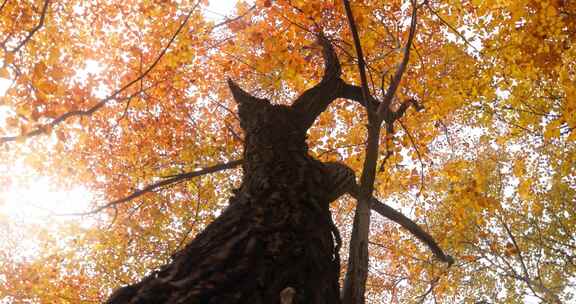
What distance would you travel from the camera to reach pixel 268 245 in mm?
2295

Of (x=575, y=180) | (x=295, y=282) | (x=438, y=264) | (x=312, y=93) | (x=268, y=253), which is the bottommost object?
(x=295, y=282)

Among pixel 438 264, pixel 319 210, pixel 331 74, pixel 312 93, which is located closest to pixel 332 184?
pixel 319 210

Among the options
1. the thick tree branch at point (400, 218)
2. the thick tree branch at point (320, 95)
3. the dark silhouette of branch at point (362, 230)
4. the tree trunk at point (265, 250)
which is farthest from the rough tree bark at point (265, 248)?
the thick tree branch at point (320, 95)

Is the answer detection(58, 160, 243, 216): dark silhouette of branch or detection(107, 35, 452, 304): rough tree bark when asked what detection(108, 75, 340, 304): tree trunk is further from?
detection(58, 160, 243, 216): dark silhouette of branch

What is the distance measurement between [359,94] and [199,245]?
3.88 metres

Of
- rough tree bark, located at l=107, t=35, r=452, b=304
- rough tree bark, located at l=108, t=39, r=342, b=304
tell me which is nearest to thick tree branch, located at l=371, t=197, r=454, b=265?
rough tree bark, located at l=107, t=35, r=452, b=304

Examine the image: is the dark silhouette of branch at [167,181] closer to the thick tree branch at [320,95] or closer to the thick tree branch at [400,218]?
the thick tree branch at [320,95]

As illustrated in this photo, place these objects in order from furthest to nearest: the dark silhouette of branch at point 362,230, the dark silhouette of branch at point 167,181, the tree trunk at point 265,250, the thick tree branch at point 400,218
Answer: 1. the dark silhouette of branch at point 167,181
2. the thick tree branch at point 400,218
3. the dark silhouette of branch at point 362,230
4. the tree trunk at point 265,250

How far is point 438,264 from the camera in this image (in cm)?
1441

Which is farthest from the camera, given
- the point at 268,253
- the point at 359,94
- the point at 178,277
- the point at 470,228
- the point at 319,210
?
the point at 470,228

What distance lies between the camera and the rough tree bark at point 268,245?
6.16ft

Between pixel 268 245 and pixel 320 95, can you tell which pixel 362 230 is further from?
pixel 320 95

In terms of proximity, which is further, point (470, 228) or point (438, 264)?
point (470, 228)

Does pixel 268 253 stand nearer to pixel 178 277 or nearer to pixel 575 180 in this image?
pixel 178 277
